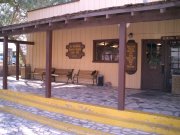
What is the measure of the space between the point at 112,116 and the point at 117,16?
2.43m

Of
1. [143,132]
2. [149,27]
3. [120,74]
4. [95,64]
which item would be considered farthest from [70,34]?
[143,132]

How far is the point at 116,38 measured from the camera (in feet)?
42.2

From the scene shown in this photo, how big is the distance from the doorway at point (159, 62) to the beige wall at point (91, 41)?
25 cm

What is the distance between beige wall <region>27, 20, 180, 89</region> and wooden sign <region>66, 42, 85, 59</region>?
189mm

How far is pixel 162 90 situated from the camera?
442 inches

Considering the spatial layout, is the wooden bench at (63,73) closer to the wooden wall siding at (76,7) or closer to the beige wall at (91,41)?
the beige wall at (91,41)

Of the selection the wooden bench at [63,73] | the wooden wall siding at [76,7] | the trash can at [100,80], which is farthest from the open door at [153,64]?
the wooden bench at [63,73]

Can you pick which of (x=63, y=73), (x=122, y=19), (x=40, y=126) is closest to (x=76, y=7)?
(x=63, y=73)

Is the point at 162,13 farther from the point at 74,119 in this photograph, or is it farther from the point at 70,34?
the point at 70,34

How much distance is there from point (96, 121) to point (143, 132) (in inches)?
51.4

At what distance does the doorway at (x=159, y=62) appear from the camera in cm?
1105

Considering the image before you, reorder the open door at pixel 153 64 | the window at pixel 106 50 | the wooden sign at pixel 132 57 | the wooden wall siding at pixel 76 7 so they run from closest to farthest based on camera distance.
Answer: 1. the open door at pixel 153 64
2. the wooden sign at pixel 132 57
3. the wooden wall siding at pixel 76 7
4. the window at pixel 106 50

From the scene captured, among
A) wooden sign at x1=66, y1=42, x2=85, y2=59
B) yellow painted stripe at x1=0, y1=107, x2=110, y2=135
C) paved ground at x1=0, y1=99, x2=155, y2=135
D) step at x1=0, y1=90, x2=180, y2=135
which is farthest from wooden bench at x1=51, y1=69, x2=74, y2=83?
paved ground at x1=0, y1=99, x2=155, y2=135

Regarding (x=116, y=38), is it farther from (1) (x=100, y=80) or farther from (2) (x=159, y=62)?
(2) (x=159, y=62)
